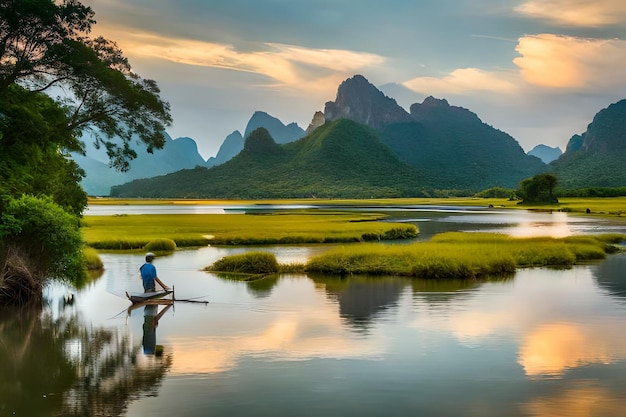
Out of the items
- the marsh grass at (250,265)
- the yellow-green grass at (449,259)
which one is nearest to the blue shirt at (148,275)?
the marsh grass at (250,265)

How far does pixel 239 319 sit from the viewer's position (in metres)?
23.2

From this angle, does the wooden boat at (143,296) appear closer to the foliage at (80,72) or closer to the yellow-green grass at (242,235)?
the foliage at (80,72)

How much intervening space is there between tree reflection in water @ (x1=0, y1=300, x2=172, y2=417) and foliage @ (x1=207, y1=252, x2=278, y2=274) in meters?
14.5

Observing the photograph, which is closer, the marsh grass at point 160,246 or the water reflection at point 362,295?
the water reflection at point 362,295

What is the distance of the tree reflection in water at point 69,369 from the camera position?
44.1 ft

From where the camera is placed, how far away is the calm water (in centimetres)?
1348

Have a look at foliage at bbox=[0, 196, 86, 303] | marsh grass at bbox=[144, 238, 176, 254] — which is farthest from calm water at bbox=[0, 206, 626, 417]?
marsh grass at bbox=[144, 238, 176, 254]

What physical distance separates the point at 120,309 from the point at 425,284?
1517 centimetres

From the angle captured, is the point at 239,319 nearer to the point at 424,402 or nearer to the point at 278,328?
the point at 278,328

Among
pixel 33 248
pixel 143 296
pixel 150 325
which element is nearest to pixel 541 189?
pixel 143 296

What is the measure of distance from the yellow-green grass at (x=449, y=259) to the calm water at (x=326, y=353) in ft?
9.76

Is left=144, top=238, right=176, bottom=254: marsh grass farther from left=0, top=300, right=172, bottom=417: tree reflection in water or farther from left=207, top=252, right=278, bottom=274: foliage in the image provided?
left=0, top=300, right=172, bottom=417: tree reflection in water

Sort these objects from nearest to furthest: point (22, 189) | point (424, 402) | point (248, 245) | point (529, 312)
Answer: point (424, 402) → point (529, 312) → point (22, 189) → point (248, 245)

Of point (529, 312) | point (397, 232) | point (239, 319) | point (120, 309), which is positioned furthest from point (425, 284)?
point (397, 232)
